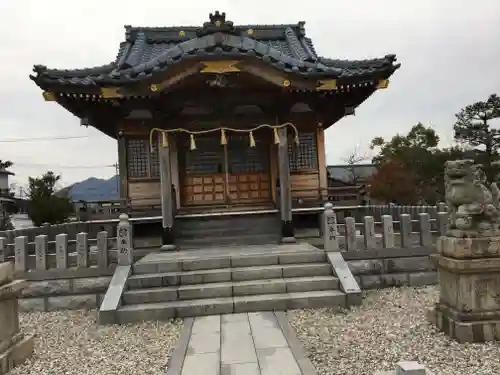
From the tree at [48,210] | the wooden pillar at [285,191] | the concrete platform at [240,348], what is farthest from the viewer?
the tree at [48,210]

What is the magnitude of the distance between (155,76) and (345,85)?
4874mm

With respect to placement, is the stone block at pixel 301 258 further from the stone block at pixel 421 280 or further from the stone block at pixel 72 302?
the stone block at pixel 72 302

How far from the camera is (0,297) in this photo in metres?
4.75

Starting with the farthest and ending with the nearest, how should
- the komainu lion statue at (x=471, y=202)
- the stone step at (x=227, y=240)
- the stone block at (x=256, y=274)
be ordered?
the stone step at (x=227, y=240)
the stone block at (x=256, y=274)
the komainu lion statue at (x=471, y=202)

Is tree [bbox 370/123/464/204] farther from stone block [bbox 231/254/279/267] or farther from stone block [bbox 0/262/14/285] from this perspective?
stone block [bbox 0/262/14/285]

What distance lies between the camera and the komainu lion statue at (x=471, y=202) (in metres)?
5.15

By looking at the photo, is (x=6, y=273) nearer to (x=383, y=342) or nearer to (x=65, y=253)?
(x=65, y=253)

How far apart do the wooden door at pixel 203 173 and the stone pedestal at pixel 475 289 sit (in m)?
7.58

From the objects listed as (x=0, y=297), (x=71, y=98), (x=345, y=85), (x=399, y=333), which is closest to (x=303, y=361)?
(x=399, y=333)

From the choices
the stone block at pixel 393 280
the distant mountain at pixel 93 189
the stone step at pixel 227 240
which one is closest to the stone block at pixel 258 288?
the stone block at pixel 393 280

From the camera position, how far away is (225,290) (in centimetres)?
718

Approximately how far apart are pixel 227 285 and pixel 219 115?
5118mm

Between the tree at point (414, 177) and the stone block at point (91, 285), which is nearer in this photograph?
the stone block at point (91, 285)

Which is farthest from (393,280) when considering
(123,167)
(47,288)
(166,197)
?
(123,167)
